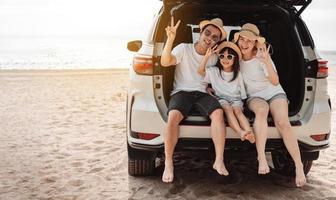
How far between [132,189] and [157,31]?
1.46m

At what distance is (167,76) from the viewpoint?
14.1 feet

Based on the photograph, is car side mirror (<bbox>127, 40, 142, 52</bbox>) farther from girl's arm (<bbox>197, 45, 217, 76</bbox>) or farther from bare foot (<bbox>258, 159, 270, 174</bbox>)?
bare foot (<bbox>258, 159, 270, 174</bbox>)

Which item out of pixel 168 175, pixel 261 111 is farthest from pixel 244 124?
pixel 168 175

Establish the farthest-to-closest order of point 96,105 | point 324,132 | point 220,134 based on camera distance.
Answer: point 96,105 → point 324,132 → point 220,134

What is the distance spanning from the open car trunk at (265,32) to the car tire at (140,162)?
1.63 ft

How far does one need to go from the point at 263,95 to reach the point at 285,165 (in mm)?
1047

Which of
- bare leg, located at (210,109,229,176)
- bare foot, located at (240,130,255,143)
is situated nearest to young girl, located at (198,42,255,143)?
bare leg, located at (210,109,229,176)

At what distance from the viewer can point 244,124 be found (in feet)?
12.2

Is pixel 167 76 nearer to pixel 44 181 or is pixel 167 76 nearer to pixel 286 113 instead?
pixel 286 113

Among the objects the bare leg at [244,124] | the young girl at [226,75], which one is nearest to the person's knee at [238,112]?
the bare leg at [244,124]

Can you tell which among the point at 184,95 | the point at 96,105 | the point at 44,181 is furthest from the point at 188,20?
the point at 96,105

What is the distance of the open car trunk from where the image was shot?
4.07 m

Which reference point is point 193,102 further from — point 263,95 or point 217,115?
point 263,95

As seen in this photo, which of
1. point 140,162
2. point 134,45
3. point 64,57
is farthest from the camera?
point 64,57
